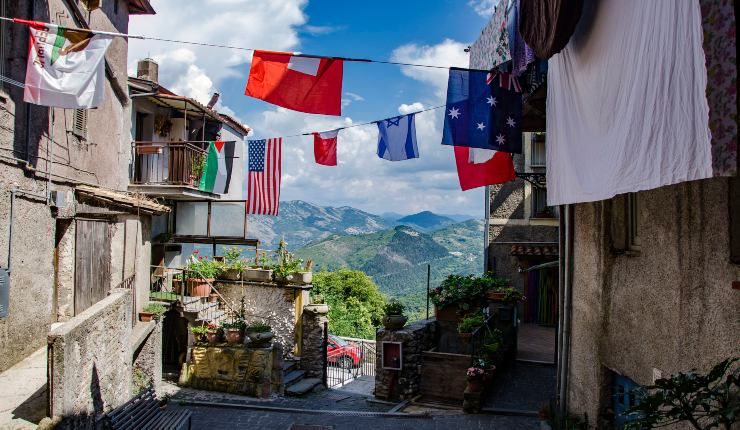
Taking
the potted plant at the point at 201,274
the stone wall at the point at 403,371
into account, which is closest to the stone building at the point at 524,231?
the stone wall at the point at 403,371

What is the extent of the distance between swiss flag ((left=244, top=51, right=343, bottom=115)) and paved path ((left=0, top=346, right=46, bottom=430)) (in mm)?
5351

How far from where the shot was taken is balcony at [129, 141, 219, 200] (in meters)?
18.7

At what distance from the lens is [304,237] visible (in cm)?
15875

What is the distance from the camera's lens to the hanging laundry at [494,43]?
43.4 ft

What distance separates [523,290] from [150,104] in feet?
49.4

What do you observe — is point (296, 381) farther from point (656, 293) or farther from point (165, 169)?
point (656, 293)

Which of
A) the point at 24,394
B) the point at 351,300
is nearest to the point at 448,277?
the point at 24,394

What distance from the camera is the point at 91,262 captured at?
12.5m

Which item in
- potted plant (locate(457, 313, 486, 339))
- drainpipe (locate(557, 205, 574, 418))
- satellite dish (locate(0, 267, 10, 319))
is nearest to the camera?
satellite dish (locate(0, 267, 10, 319))

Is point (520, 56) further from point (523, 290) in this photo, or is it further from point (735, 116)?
point (523, 290)

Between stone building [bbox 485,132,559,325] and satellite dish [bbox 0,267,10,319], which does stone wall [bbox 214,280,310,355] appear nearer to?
stone building [bbox 485,132,559,325]

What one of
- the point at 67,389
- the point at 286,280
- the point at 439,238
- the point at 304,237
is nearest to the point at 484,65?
the point at 286,280

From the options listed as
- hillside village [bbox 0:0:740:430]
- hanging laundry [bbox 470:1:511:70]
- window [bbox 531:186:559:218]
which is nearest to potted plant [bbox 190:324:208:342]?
hillside village [bbox 0:0:740:430]

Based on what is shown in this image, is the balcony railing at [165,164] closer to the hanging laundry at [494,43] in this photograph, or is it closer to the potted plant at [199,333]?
the potted plant at [199,333]
